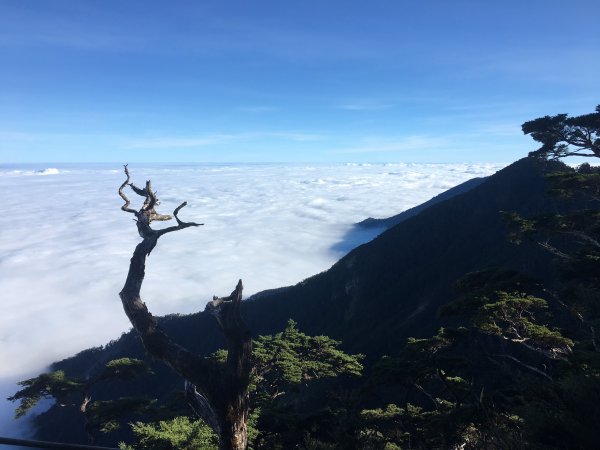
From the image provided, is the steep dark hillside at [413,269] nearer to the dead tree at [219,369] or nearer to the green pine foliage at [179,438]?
the green pine foliage at [179,438]

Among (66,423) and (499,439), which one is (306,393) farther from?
(66,423)

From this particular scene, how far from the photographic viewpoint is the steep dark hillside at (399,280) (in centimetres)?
5706

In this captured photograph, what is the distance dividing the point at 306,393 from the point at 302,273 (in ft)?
490

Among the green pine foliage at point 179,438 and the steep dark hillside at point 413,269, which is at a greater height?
the green pine foliage at point 179,438

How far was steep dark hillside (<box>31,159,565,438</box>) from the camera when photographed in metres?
57.1

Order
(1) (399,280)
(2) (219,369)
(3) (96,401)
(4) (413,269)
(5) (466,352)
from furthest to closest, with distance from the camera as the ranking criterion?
(4) (413,269), (1) (399,280), (5) (466,352), (3) (96,401), (2) (219,369)

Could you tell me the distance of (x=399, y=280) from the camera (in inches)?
2749

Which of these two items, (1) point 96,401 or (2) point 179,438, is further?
(1) point 96,401

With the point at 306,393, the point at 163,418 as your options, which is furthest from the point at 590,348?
the point at 306,393

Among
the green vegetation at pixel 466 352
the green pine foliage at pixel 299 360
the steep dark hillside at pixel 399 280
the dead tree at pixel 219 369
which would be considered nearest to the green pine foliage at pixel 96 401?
the green vegetation at pixel 466 352

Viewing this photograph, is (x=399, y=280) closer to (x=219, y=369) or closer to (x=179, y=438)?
(x=179, y=438)

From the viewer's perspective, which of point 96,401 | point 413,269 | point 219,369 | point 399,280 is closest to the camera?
point 219,369

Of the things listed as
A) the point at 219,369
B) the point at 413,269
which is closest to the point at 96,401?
the point at 219,369

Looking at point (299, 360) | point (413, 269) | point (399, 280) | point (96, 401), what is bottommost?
point (399, 280)
